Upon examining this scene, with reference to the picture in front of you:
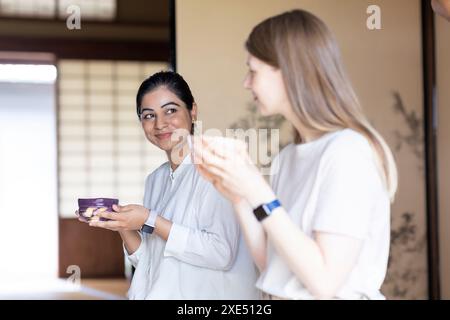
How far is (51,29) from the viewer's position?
19.3 feet

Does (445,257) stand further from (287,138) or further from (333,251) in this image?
(333,251)

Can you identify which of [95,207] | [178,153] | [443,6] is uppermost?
[443,6]

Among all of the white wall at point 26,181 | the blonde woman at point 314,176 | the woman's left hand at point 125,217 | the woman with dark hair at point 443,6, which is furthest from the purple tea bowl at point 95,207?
the white wall at point 26,181

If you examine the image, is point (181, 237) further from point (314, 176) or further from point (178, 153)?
point (314, 176)

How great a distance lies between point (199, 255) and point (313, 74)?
591 mm

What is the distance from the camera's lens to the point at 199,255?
1.55 m

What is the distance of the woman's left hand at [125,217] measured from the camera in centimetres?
157

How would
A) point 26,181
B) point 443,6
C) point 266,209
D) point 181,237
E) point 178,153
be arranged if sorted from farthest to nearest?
point 26,181 < point 443,6 < point 178,153 < point 181,237 < point 266,209

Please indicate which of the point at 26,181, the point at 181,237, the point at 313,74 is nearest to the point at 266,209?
the point at 313,74

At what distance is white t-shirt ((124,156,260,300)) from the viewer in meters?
1.55

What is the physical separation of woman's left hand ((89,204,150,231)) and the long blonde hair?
0.56 metres

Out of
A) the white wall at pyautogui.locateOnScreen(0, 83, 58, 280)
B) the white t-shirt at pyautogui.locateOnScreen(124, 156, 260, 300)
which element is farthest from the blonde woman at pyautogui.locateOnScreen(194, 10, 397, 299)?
the white wall at pyautogui.locateOnScreen(0, 83, 58, 280)

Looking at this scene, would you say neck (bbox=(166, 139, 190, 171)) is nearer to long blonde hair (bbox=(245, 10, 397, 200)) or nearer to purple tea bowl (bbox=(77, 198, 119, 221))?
purple tea bowl (bbox=(77, 198, 119, 221))

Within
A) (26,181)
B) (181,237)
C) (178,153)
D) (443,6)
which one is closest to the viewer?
(181,237)
